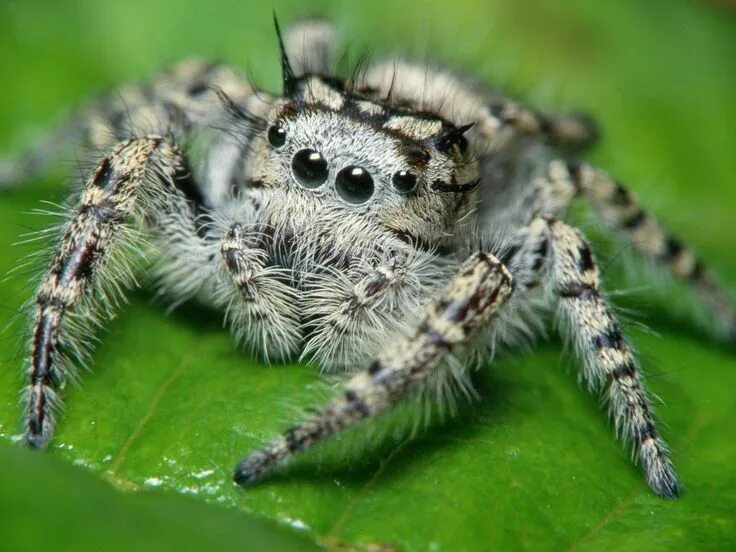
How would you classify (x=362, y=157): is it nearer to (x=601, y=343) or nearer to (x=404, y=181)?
(x=404, y=181)

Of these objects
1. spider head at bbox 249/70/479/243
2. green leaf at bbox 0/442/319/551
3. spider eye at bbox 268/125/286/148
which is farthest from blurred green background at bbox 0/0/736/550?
spider eye at bbox 268/125/286/148

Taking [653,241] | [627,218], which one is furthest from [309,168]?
[653,241]

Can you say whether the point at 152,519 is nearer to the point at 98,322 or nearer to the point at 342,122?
the point at 98,322

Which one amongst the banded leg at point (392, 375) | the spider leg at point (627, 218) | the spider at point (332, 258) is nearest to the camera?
the banded leg at point (392, 375)

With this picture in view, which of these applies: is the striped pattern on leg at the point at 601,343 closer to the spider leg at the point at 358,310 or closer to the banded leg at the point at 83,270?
the spider leg at the point at 358,310

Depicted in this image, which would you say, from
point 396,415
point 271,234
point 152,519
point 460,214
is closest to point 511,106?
point 460,214

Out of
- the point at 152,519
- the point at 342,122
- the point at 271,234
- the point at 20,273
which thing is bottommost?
the point at 20,273

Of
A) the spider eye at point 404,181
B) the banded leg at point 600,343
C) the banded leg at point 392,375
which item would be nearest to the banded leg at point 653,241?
the banded leg at point 600,343
